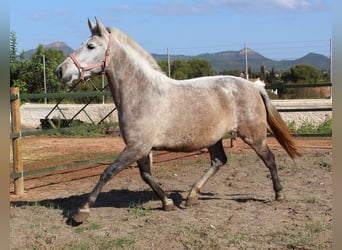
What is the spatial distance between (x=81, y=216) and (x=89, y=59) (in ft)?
5.04

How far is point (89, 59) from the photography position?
4.52 metres

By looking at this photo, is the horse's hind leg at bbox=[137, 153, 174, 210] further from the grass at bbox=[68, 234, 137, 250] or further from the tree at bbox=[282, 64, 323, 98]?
the tree at bbox=[282, 64, 323, 98]

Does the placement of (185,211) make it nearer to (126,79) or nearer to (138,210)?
(138,210)

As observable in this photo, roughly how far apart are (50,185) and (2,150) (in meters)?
5.82

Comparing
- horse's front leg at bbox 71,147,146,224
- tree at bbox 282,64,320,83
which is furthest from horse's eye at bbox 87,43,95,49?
tree at bbox 282,64,320,83

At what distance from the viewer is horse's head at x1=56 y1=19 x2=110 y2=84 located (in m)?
4.42

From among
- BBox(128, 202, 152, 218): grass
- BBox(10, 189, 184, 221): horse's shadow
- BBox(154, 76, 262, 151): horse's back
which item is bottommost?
BBox(10, 189, 184, 221): horse's shadow

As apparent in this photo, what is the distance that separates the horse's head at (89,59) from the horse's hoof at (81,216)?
1258 mm

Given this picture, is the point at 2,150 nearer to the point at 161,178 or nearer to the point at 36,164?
the point at 161,178

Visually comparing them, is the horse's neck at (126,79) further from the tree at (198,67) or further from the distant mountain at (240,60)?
the tree at (198,67)

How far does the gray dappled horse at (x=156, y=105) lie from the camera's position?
4.50 meters

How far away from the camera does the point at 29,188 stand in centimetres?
666

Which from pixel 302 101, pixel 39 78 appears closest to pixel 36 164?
pixel 302 101

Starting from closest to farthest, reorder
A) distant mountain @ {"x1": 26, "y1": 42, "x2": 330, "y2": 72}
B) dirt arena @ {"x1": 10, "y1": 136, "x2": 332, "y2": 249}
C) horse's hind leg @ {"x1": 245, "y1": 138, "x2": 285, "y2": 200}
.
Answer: dirt arena @ {"x1": 10, "y1": 136, "x2": 332, "y2": 249} < horse's hind leg @ {"x1": 245, "y1": 138, "x2": 285, "y2": 200} < distant mountain @ {"x1": 26, "y1": 42, "x2": 330, "y2": 72}
